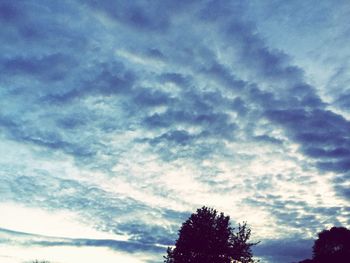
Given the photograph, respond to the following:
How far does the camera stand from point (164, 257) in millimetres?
47719

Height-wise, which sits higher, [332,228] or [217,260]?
[332,228]

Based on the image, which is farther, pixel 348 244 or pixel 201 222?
pixel 348 244

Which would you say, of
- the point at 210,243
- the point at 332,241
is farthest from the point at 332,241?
the point at 210,243

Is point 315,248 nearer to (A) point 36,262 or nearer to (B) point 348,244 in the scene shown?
(B) point 348,244

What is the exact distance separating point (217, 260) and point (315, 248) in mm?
45951

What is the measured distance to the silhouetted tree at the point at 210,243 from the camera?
1722 inches

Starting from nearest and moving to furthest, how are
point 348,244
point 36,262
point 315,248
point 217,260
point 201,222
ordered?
point 217,260, point 201,222, point 348,244, point 315,248, point 36,262

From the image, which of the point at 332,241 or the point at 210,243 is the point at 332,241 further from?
the point at 210,243

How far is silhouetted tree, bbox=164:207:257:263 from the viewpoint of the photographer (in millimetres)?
43750

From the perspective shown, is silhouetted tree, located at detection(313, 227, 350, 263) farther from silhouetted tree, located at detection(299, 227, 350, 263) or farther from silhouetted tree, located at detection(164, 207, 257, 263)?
silhouetted tree, located at detection(164, 207, 257, 263)

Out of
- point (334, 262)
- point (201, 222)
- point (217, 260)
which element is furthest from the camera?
point (334, 262)

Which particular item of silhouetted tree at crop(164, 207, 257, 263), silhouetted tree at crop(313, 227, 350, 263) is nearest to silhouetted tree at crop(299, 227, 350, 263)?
silhouetted tree at crop(313, 227, 350, 263)

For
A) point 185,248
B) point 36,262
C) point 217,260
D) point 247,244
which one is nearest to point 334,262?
point 247,244

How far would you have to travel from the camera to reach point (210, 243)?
44.2 metres
